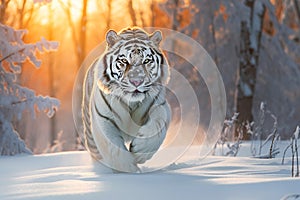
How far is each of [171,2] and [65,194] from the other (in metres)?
15.2

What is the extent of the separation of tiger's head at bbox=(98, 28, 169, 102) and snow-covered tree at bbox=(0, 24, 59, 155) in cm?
351

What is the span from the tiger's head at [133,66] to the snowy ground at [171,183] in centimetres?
82

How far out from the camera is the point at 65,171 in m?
5.36

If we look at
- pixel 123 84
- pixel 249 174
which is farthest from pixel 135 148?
pixel 249 174

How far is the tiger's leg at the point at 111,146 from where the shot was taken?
203 inches

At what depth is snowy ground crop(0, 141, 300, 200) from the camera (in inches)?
147

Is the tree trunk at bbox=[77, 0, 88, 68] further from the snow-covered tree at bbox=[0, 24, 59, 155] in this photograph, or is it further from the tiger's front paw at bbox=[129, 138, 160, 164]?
the tiger's front paw at bbox=[129, 138, 160, 164]

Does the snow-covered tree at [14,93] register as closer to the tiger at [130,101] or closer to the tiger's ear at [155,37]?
the tiger at [130,101]

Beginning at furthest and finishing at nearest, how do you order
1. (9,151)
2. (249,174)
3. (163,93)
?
(9,151) < (163,93) < (249,174)

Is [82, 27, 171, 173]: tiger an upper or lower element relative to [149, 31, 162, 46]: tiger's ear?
lower

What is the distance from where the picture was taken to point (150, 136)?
520cm

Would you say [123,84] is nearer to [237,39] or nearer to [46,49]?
[46,49]

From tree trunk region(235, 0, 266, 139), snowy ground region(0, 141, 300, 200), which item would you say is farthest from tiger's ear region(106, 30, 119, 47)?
tree trunk region(235, 0, 266, 139)

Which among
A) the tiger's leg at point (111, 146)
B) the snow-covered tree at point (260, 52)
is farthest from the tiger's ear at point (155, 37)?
the snow-covered tree at point (260, 52)
